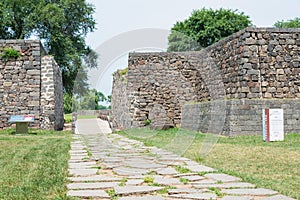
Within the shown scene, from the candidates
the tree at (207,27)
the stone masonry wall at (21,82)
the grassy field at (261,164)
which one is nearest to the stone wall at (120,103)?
the stone masonry wall at (21,82)

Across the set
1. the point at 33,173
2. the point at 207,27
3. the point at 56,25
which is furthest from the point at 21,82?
the point at 207,27

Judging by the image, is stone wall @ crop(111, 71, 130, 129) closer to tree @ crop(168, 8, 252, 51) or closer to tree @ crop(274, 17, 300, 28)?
tree @ crop(168, 8, 252, 51)

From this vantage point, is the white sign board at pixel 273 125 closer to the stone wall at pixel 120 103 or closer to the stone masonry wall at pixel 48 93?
the stone wall at pixel 120 103

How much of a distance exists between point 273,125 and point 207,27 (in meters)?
22.5

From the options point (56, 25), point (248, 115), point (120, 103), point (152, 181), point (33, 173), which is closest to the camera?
point (152, 181)

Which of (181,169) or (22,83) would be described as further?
(22,83)

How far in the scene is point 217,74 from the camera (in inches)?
503

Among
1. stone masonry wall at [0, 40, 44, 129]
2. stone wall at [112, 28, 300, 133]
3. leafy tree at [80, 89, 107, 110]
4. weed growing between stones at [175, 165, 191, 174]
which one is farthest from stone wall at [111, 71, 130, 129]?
weed growing between stones at [175, 165, 191, 174]

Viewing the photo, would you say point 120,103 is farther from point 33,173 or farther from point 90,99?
point 33,173

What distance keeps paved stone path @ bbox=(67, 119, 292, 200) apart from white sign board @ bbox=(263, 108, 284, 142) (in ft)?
12.2

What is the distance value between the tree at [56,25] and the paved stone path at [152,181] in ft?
62.7

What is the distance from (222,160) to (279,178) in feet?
4.87

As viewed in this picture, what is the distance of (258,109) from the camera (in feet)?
33.8

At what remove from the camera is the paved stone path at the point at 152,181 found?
358 centimetres
